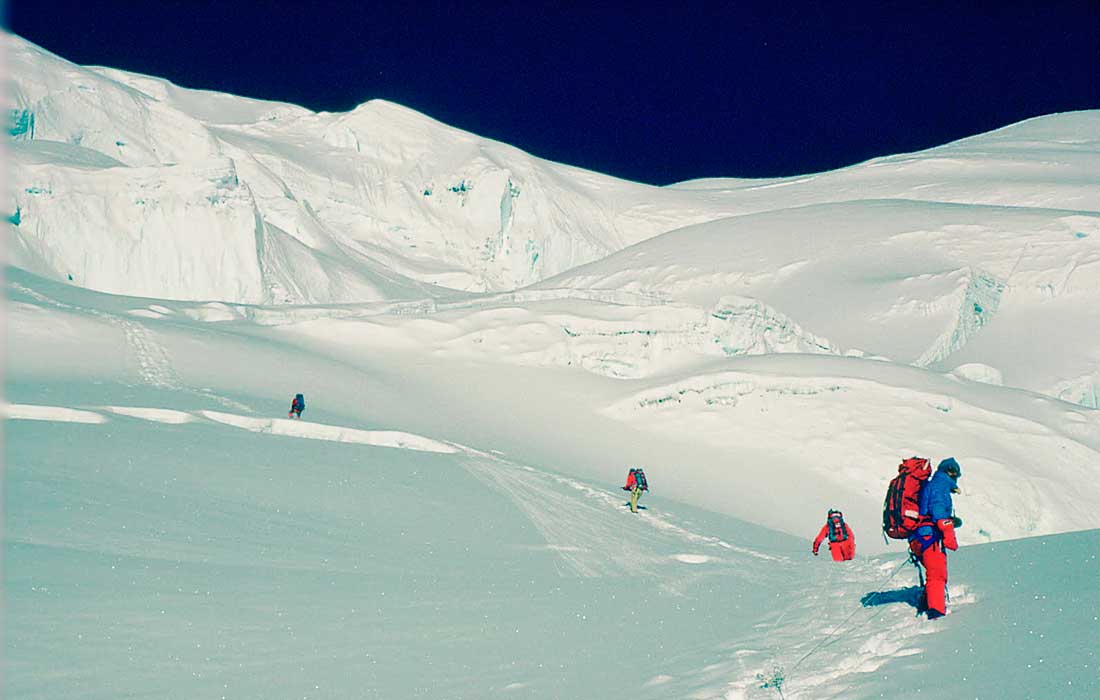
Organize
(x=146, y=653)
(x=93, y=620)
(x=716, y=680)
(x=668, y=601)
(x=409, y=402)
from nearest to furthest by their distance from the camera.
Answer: (x=716, y=680)
(x=146, y=653)
(x=93, y=620)
(x=668, y=601)
(x=409, y=402)

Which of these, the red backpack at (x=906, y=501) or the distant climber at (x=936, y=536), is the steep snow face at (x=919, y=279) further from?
the distant climber at (x=936, y=536)

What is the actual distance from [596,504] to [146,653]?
1233 centimetres

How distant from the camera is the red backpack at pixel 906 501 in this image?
8.01 metres

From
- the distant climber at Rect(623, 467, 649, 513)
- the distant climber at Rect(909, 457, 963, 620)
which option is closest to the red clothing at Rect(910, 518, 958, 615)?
the distant climber at Rect(909, 457, 963, 620)

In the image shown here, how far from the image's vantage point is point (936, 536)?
7.66 meters

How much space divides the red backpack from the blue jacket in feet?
0.31

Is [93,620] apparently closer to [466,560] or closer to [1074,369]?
[466,560]

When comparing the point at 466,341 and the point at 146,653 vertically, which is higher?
the point at 466,341

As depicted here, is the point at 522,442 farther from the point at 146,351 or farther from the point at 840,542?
the point at 840,542

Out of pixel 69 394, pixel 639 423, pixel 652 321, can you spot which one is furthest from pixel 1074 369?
pixel 69 394

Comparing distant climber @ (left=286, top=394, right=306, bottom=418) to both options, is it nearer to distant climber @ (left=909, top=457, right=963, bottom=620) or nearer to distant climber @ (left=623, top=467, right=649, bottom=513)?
distant climber @ (left=623, top=467, right=649, bottom=513)

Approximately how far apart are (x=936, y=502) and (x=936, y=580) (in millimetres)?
654

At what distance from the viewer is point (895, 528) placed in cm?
807

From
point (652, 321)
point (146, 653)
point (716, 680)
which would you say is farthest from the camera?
point (652, 321)
